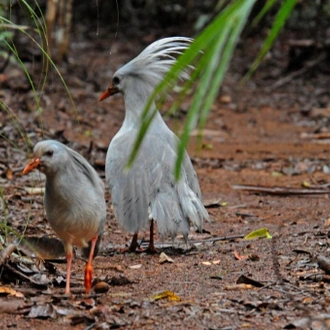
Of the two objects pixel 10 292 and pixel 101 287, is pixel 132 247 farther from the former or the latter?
pixel 10 292

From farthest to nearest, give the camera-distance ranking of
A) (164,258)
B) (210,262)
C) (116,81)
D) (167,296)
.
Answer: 1. (116,81)
2. (164,258)
3. (210,262)
4. (167,296)

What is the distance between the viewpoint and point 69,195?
11.7 feet

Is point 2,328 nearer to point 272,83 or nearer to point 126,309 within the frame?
point 126,309

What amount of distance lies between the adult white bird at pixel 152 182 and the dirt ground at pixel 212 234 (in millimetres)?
226

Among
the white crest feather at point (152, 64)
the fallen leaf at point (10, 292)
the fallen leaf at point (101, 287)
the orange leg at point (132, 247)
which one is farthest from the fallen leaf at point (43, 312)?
the white crest feather at point (152, 64)

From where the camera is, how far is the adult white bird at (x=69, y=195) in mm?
3496

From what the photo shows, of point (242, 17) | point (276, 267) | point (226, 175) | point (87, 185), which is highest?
point (242, 17)

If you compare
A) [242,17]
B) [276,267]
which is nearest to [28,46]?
[276,267]

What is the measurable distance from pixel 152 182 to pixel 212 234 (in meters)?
0.79

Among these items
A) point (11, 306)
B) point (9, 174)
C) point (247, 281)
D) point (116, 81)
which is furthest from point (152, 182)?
point (9, 174)

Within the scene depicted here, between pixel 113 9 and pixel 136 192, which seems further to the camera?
pixel 113 9

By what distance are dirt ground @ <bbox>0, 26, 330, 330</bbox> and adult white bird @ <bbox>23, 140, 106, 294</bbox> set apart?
18 cm

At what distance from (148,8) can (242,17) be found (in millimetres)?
16592

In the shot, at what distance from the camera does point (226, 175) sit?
823 cm
